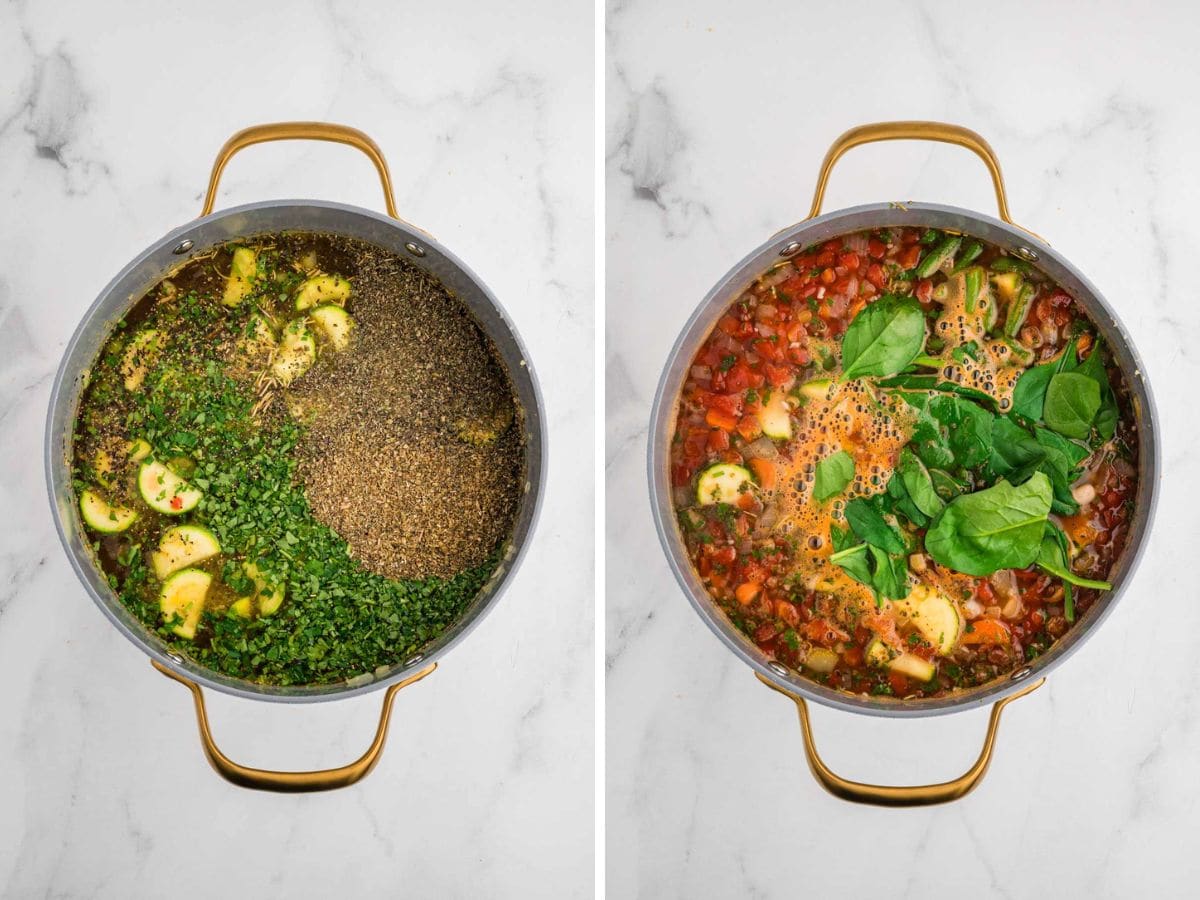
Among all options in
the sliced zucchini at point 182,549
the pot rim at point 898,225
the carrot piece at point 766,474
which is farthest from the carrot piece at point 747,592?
the sliced zucchini at point 182,549

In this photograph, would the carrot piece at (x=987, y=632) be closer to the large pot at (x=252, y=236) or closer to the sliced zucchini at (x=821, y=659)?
the sliced zucchini at (x=821, y=659)

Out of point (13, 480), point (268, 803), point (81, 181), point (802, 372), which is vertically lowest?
point (268, 803)

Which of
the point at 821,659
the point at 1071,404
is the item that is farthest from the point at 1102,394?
the point at 821,659

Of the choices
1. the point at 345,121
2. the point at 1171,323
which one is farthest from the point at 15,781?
the point at 1171,323

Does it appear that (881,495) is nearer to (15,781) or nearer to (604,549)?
(604,549)

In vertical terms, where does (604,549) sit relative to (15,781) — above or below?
above
